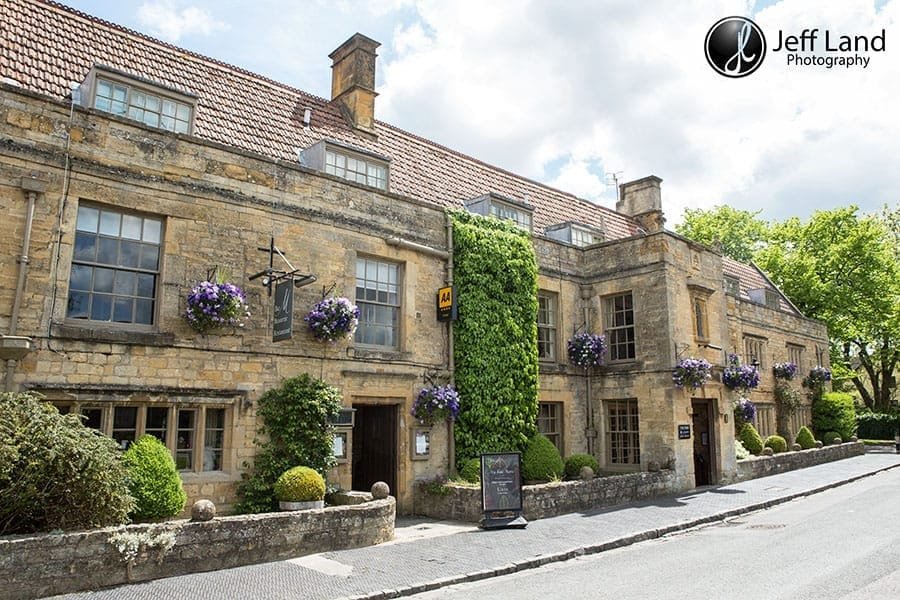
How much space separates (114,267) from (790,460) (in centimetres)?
2285

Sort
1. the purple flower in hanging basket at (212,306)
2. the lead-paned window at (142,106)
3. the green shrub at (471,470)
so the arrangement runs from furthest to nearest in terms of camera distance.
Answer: the green shrub at (471,470) → the lead-paned window at (142,106) → the purple flower in hanging basket at (212,306)

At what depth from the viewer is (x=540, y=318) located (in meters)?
19.6

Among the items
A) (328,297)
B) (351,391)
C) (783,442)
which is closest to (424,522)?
(351,391)

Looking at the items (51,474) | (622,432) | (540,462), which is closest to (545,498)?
(540,462)

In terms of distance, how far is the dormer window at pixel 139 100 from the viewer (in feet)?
41.8

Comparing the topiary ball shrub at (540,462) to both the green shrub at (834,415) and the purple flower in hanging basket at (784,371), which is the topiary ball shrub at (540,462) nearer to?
the purple flower in hanging basket at (784,371)

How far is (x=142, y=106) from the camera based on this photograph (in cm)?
1327

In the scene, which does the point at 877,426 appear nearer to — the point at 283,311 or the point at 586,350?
the point at 586,350

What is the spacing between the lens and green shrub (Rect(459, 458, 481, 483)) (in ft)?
49.6

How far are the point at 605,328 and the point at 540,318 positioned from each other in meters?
2.21

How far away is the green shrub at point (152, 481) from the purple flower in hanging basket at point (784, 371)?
26.8m

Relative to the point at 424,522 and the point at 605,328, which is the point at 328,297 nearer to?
the point at 424,522

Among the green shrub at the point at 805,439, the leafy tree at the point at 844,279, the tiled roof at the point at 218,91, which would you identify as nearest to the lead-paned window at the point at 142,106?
the tiled roof at the point at 218,91

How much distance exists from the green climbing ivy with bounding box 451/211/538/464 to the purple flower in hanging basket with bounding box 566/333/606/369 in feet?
7.16
